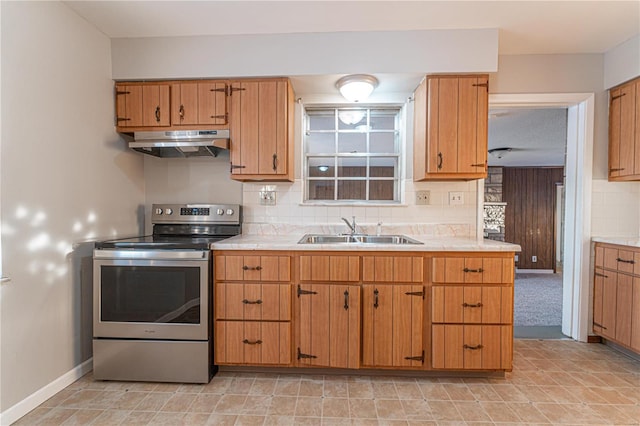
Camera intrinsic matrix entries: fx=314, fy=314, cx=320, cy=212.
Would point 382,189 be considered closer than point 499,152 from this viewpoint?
Yes

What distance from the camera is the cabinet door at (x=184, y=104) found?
2.36 meters

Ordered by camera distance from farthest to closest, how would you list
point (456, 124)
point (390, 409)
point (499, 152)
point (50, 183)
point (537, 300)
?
point (499, 152) < point (537, 300) < point (456, 124) < point (50, 183) < point (390, 409)

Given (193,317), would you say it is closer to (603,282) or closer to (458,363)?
(458,363)

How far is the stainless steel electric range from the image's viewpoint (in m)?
2.00

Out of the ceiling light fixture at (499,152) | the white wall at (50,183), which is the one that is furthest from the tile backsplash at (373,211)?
the ceiling light fixture at (499,152)

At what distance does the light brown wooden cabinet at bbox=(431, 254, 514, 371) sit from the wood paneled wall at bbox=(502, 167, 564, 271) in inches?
218

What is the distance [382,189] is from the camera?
2861 millimetres

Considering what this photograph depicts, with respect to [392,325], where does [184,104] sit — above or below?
above

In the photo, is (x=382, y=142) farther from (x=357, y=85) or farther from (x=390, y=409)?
(x=390, y=409)

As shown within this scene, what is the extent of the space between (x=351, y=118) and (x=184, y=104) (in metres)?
1.40

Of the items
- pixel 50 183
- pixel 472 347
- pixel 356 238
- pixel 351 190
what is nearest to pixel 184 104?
pixel 50 183

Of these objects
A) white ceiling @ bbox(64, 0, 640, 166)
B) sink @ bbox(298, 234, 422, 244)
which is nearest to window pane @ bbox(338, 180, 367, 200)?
sink @ bbox(298, 234, 422, 244)

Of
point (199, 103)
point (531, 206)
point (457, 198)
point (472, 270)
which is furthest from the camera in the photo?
point (531, 206)

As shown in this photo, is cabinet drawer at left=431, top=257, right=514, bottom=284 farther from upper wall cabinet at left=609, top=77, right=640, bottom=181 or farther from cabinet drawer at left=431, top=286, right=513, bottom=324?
upper wall cabinet at left=609, top=77, right=640, bottom=181
